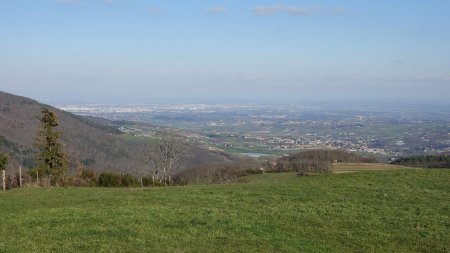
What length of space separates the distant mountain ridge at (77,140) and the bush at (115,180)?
45302 millimetres

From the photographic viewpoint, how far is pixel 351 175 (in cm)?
2816

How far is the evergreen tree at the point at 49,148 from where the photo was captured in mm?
34875

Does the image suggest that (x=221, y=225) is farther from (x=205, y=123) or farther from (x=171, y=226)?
(x=205, y=123)

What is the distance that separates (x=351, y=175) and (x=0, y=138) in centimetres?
7673

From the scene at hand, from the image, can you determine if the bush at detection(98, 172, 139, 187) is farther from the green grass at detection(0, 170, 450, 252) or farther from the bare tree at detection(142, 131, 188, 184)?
the bare tree at detection(142, 131, 188, 184)

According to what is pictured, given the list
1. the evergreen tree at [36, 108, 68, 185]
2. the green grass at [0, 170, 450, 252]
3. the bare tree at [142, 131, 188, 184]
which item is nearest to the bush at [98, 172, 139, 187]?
the evergreen tree at [36, 108, 68, 185]

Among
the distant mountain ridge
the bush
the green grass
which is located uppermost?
the green grass

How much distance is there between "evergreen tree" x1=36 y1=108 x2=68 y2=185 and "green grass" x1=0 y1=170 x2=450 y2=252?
11.8m

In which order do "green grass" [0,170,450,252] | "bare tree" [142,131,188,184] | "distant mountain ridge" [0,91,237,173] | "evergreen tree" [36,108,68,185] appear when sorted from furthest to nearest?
"distant mountain ridge" [0,91,237,173] < "bare tree" [142,131,188,184] < "evergreen tree" [36,108,68,185] < "green grass" [0,170,450,252]

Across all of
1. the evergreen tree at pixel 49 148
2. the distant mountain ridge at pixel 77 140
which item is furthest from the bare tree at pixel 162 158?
the distant mountain ridge at pixel 77 140

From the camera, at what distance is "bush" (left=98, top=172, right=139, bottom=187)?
32094mm

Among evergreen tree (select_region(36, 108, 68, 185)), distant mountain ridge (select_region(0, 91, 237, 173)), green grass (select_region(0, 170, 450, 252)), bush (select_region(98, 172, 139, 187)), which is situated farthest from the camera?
distant mountain ridge (select_region(0, 91, 237, 173))

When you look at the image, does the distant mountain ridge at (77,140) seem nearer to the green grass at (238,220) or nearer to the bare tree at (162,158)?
the bare tree at (162,158)

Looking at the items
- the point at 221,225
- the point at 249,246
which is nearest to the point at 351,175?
the point at 221,225
